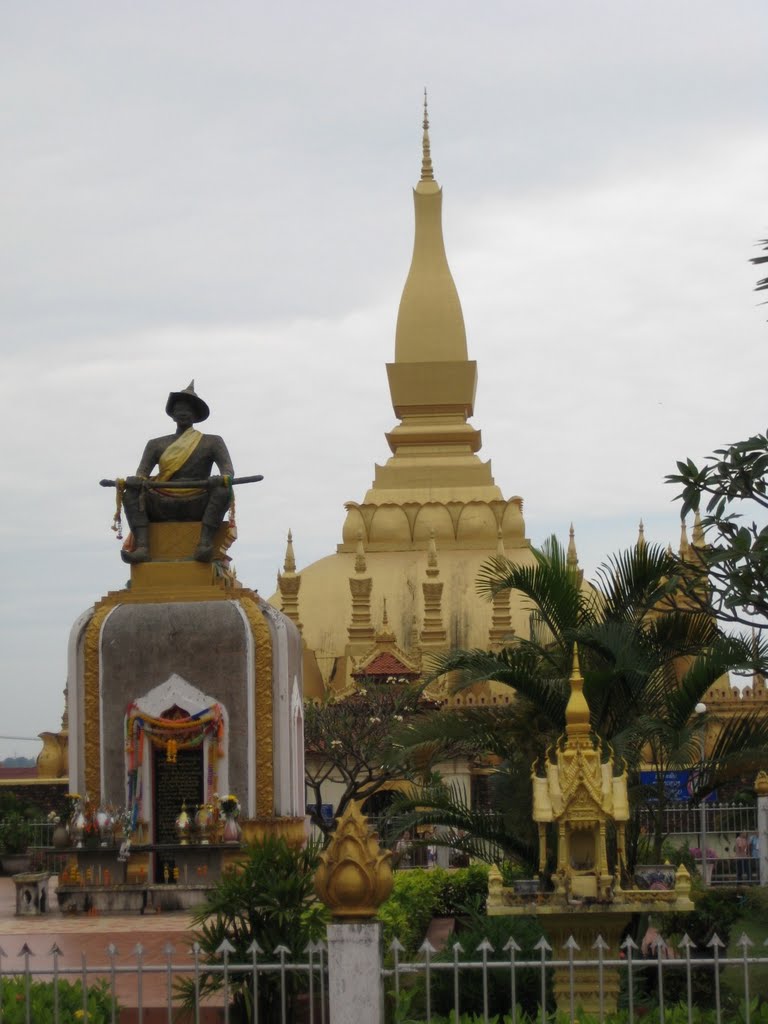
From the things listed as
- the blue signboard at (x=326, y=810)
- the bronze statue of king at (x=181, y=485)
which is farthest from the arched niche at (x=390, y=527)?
the bronze statue of king at (x=181, y=485)

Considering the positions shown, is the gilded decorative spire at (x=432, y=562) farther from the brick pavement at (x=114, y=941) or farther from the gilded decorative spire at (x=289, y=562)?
the brick pavement at (x=114, y=941)

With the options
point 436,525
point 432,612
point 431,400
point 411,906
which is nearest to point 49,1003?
point 411,906

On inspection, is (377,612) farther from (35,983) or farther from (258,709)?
(35,983)

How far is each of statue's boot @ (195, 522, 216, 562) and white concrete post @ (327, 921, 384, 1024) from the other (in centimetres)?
1282

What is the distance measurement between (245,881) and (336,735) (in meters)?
18.3

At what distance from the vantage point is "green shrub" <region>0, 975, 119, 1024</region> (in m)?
11.2

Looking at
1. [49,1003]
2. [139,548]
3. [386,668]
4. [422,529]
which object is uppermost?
[422,529]

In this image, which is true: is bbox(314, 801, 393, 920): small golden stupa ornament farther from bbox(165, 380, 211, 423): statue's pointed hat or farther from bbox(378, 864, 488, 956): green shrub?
bbox(165, 380, 211, 423): statue's pointed hat

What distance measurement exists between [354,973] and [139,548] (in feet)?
43.2

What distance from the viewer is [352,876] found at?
10.4 meters

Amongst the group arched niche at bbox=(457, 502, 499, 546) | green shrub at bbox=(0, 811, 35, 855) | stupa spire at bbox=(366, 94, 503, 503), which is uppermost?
stupa spire at bbox=(366, 94, 503, 503)

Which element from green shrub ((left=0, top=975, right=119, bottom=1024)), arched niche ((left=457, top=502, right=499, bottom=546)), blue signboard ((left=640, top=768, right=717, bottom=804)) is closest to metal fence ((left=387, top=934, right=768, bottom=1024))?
blue signboard ((left=640, top=768, right=717, bottom=804))

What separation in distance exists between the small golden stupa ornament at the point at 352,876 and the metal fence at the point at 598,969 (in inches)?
12.6

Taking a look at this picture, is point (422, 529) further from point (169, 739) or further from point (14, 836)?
point (169, 739)
